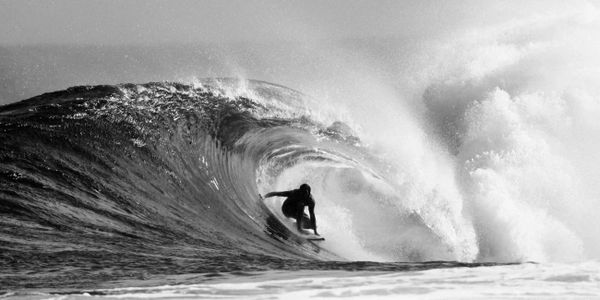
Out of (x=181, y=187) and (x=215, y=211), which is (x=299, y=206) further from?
(x=181, y=187)

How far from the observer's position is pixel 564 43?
28109 mm

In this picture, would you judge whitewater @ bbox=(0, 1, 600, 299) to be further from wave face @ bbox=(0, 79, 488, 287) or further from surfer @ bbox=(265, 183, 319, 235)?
surfer @ bbox=(265, 183, 319, 235)

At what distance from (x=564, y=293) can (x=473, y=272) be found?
3.51 ft

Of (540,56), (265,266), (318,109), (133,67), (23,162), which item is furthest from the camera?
(133,67)

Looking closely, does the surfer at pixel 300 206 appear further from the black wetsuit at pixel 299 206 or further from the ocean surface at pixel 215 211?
the ocean surface at pixel 215 211

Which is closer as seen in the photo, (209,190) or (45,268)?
(45,268)

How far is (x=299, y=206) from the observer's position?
1373 cm

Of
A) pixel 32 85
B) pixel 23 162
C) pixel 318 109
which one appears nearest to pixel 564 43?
pixel 318 109

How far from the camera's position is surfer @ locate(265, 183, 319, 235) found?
44.8ft

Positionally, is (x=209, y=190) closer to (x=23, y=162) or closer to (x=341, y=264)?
(x=23, y=162)

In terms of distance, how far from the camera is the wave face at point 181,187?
8328 mm

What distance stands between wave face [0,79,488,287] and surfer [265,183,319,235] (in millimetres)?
255

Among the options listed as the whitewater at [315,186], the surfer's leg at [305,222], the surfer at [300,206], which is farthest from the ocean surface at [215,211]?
the surfer's leg at [305,222]

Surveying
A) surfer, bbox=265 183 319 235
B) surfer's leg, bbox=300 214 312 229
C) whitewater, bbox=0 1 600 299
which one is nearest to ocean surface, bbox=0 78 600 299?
whitewater, bbox=0 1 600 299
